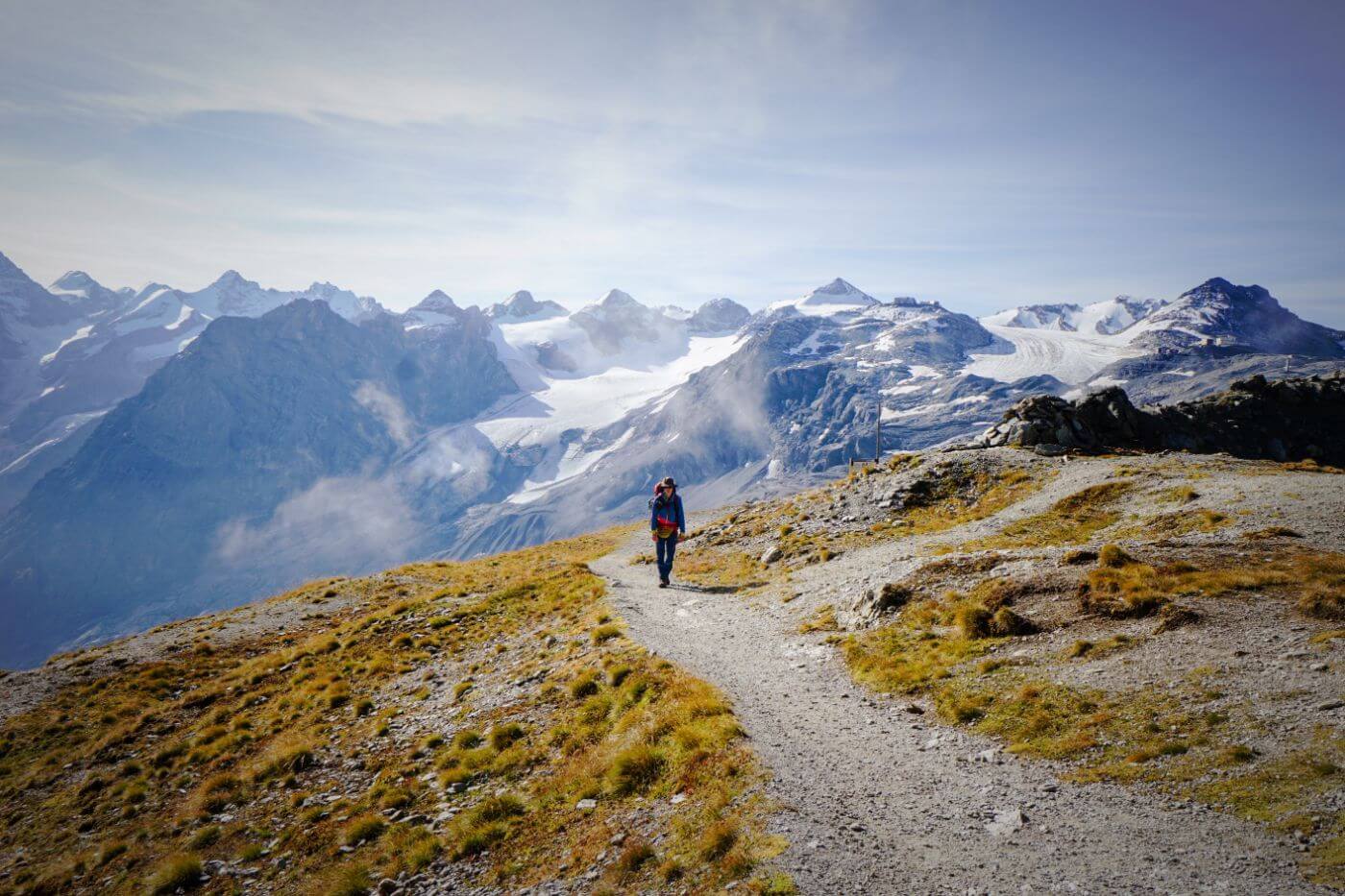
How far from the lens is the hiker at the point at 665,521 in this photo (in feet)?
90.4

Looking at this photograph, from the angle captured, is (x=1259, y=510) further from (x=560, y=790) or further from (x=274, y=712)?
(x=274, y=712)

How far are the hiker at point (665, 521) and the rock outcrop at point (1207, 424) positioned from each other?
2638 centimetres

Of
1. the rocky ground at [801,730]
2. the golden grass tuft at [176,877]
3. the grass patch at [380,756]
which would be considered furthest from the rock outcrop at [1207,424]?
the golden grass tuft at [176,877]

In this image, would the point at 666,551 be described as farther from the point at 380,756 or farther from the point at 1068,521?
the point at 1068,521

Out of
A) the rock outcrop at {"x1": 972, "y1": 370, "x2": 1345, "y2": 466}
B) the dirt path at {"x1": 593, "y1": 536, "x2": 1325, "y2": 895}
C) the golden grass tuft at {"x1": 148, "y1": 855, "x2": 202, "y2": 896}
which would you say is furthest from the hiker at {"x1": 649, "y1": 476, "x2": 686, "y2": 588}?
the rock outcrop at {"x1": 972, "y1": 370, "x2": 1345, "y2": 466}

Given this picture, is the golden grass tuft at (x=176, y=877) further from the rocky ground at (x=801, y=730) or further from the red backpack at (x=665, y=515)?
the red backpack at (x=665, y=515)

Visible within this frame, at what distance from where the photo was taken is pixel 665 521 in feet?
92.7

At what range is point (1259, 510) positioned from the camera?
20547mm

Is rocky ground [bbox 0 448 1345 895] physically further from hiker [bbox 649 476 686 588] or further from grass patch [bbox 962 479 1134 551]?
hiker [bbox 649 476 686 588]

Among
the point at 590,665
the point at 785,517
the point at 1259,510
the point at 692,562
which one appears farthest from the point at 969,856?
the point at 785,517

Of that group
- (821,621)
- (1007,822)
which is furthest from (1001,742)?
(821,621)

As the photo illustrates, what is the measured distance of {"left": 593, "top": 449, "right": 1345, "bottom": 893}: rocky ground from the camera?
7.84m

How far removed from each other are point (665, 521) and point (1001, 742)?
720 inches

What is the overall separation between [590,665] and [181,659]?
80.9 ft
